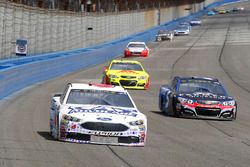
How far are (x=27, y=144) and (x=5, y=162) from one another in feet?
7.33

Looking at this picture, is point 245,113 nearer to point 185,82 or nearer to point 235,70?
point 185,82

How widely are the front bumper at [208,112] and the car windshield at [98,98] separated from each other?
18.4 ft

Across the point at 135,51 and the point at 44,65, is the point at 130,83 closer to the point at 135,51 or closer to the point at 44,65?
the point at 44,65

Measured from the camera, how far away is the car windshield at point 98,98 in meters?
13.9

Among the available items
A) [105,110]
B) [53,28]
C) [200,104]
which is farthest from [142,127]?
[53,28]

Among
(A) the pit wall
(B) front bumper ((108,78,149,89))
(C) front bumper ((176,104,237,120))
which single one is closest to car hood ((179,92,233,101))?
(C) front bumper ((176,104,237,120))

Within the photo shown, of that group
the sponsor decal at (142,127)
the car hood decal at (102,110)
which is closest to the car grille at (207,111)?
the car hood decal at (102,110)

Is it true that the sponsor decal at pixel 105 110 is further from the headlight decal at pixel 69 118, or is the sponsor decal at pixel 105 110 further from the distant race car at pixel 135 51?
the distant race car at pixel 135 51

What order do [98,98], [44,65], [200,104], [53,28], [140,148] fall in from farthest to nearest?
[53,28] < [44,65] < [200,104] < [98,98] < [140,148]

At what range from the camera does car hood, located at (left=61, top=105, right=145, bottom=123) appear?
12875 mm

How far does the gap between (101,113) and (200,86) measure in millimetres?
8320

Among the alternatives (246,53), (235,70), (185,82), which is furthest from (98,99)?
(246,53)

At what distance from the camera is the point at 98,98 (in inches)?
551

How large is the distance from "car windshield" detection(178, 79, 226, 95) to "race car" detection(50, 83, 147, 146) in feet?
23.1
